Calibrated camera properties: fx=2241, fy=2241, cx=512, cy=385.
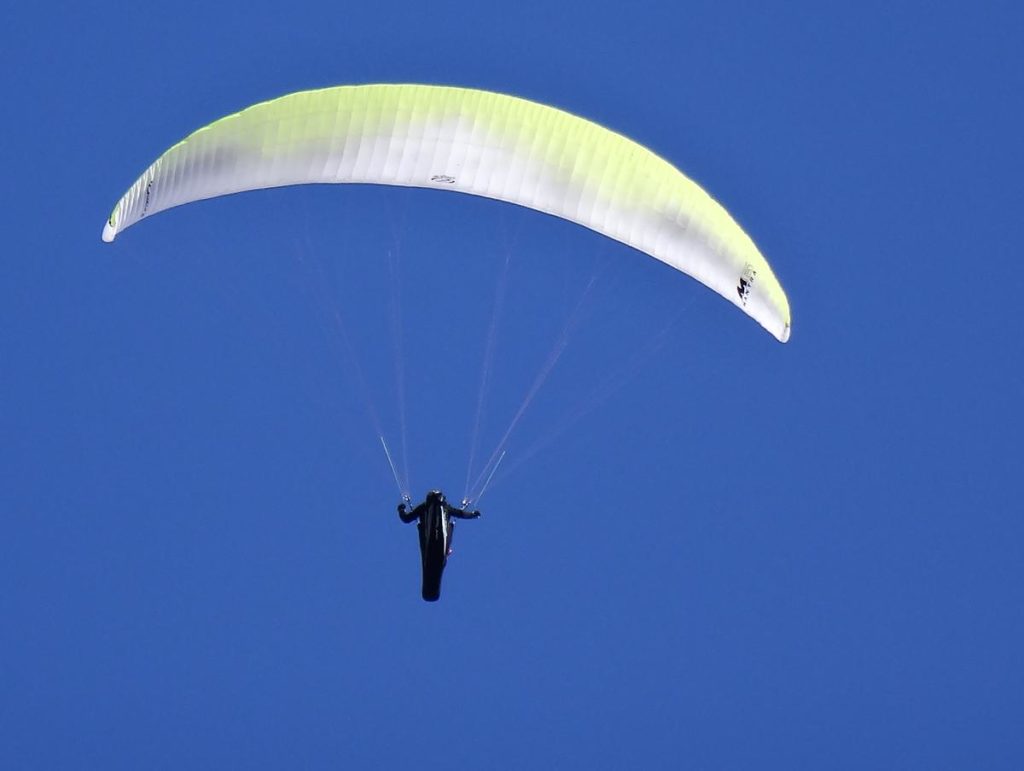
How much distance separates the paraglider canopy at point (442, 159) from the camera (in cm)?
2142

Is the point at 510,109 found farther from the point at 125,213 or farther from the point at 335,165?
the point at 125,213

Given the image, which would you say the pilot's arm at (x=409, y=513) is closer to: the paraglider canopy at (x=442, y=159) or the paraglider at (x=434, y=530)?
the paraglider at (x=434, y=530)

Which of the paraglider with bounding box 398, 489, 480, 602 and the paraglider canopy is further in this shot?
the paraglider with bounding box 398, 489, 480, 602

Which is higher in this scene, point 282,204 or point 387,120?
point 387,120

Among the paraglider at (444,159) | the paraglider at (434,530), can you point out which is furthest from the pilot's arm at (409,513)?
the paraglider at (444,159)

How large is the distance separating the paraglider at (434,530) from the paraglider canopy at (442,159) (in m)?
3.38

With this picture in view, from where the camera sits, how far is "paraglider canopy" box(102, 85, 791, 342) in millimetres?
21422

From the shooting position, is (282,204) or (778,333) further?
(778,333)

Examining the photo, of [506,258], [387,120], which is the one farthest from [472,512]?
[387,120]

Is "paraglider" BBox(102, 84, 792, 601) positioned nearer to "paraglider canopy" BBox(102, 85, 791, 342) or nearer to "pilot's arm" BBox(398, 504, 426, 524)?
"paraglider canopy" BBox(102, 85, 791, 342)

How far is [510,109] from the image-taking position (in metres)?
21.5

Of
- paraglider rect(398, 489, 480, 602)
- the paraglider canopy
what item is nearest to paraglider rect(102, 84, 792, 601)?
the paraglider canopy

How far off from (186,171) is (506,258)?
3276 millimetres

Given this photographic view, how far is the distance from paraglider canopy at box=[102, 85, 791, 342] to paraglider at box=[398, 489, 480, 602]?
338 cm
